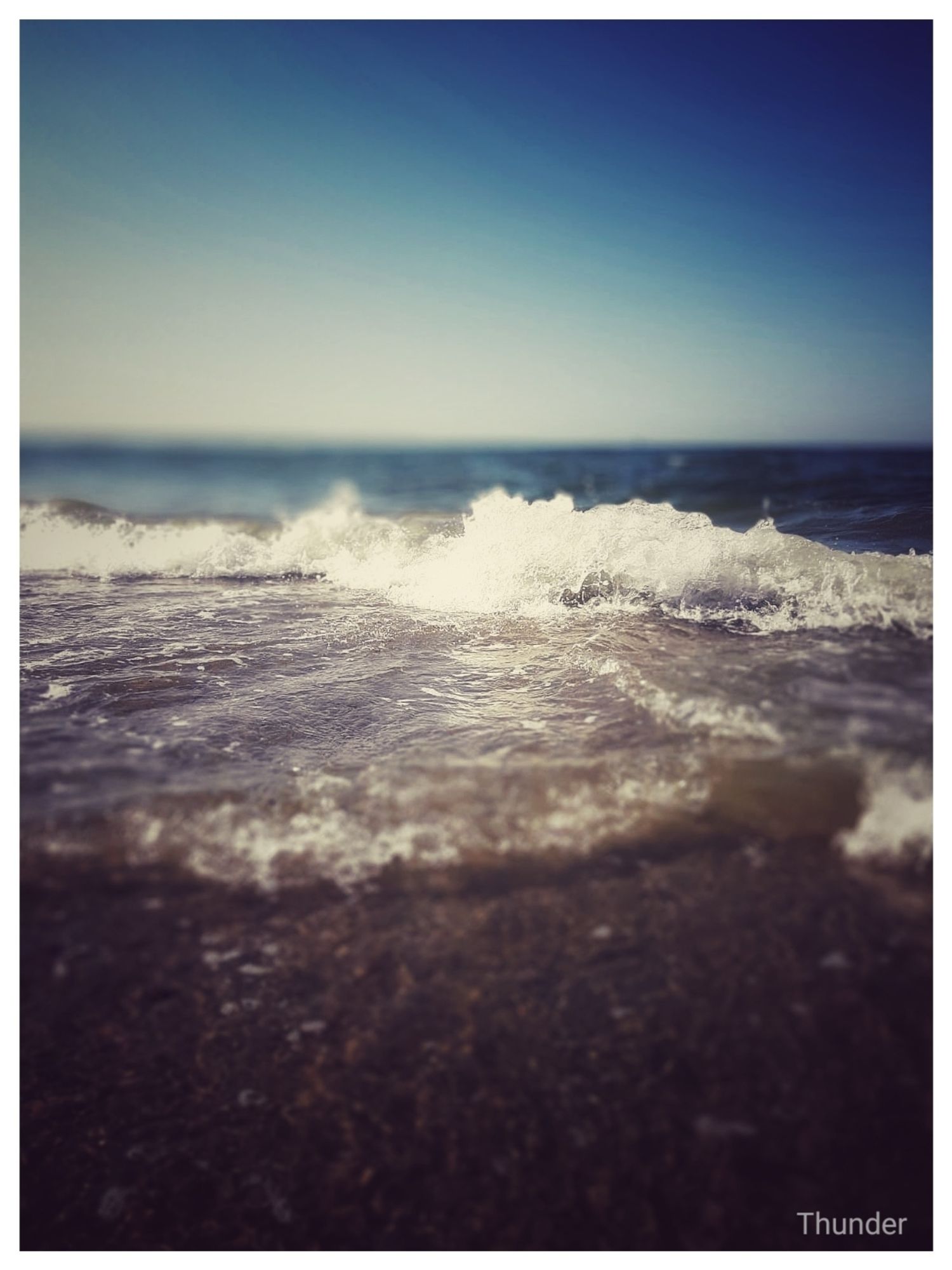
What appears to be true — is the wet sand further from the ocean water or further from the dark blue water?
the dark blue water

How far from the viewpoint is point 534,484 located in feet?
71.1

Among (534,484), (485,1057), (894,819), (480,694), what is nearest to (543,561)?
(480,694)

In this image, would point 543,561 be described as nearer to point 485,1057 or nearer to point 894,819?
point 894,819

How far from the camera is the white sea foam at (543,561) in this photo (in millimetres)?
4078

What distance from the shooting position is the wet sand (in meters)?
1.73

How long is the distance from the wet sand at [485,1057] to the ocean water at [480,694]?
19 centimetres

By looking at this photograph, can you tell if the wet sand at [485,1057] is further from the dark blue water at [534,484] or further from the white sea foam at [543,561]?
the dark blue water at [534,484]

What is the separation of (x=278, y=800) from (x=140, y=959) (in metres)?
0.75

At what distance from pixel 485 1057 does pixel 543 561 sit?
405cm

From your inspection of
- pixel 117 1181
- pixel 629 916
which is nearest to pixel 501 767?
pixel 629 916

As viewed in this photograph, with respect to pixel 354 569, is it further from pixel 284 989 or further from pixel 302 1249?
pixel 302 1249

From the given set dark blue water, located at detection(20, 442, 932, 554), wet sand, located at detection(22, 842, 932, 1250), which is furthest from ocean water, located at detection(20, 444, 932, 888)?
dark blue water, located at detection(20, 442, 932, 554)

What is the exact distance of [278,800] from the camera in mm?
2680

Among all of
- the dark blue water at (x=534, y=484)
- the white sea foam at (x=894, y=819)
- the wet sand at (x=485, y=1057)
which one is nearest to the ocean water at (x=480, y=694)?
the white sea foam at (x=894, y=819)
